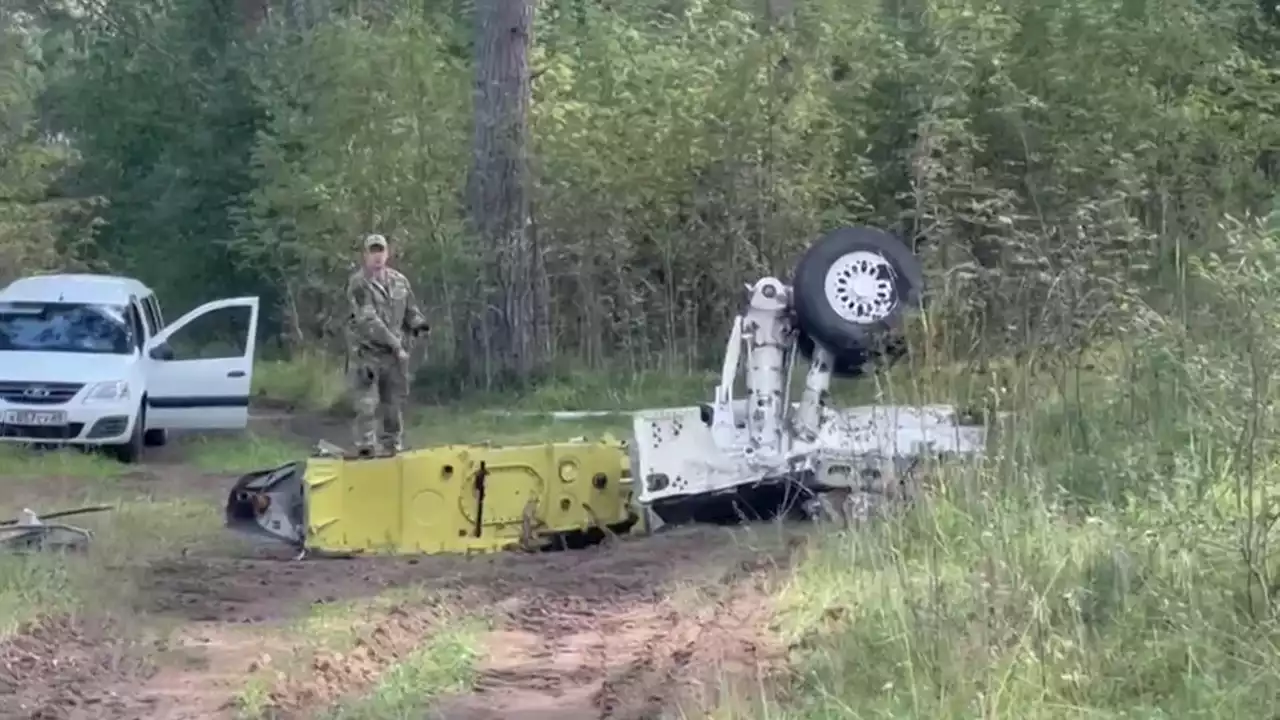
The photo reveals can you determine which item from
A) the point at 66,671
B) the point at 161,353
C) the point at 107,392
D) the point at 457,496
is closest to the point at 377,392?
the point at 457,496

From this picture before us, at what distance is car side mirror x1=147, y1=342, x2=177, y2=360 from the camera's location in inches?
685

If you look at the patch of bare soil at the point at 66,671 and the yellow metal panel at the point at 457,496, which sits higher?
the yellow metal panel at the point at 457,496

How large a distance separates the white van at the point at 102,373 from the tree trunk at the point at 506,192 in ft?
11.0

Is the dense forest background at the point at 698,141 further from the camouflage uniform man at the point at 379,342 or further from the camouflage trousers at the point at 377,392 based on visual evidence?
the camouflage trousers at the point at 377,392

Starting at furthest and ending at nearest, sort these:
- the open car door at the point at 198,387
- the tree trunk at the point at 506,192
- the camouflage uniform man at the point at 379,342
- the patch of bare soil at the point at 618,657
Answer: the tree trunk at the point at 506,192, the open car door at the point at 198,387, the camouflage uniform man at the point at 379,342, the patch of bare soil at the point at 618,657

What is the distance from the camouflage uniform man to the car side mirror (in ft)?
14.9

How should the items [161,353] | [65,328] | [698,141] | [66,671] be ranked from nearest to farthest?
[66,671], [65,328], [161,353], [698,141]

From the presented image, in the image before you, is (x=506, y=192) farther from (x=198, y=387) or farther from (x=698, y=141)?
(x=198, y=387)

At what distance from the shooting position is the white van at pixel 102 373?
640 inches

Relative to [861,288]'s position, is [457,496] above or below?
below

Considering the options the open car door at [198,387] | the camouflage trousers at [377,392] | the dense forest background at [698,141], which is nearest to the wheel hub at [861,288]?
the camouflage trousers at [377,392]

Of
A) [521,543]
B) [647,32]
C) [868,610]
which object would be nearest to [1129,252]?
[521,543]

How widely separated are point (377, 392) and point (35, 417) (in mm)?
4364

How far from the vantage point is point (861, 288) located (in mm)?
10578
